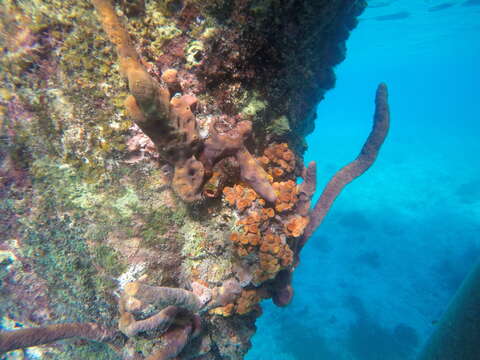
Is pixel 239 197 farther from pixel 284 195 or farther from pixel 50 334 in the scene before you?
pixel 50 334

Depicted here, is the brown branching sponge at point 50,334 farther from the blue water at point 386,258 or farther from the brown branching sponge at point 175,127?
the blue water at point 386,258

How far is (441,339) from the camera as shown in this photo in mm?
5570

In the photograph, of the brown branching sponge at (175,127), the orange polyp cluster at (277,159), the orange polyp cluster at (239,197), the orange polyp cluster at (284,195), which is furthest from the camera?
the orange polyp cluster at (277,159)

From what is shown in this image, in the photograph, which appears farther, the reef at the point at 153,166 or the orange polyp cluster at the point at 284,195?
the orange polyp cluster at the point at 284,195

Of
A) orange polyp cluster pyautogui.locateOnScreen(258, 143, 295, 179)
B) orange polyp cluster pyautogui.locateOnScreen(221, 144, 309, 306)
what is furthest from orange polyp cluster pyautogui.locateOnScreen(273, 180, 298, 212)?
orange polyp cluster pyautogui.locateOnScreen(258, 143, 295, 179)

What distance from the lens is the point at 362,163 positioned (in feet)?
13.0

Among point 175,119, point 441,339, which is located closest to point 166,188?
point 175,119

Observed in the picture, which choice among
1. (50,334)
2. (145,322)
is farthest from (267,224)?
(50,334)

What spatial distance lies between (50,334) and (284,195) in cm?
282

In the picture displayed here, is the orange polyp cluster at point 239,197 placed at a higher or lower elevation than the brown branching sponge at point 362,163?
lower

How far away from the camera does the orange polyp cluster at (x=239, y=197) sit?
251 centimetres

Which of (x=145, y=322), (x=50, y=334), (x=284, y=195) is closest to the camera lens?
(x=145, y=322)

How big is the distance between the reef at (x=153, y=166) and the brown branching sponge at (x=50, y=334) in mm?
14

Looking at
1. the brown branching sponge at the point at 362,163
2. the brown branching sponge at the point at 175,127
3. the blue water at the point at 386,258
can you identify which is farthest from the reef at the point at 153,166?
the blue water at the point at 386,258
